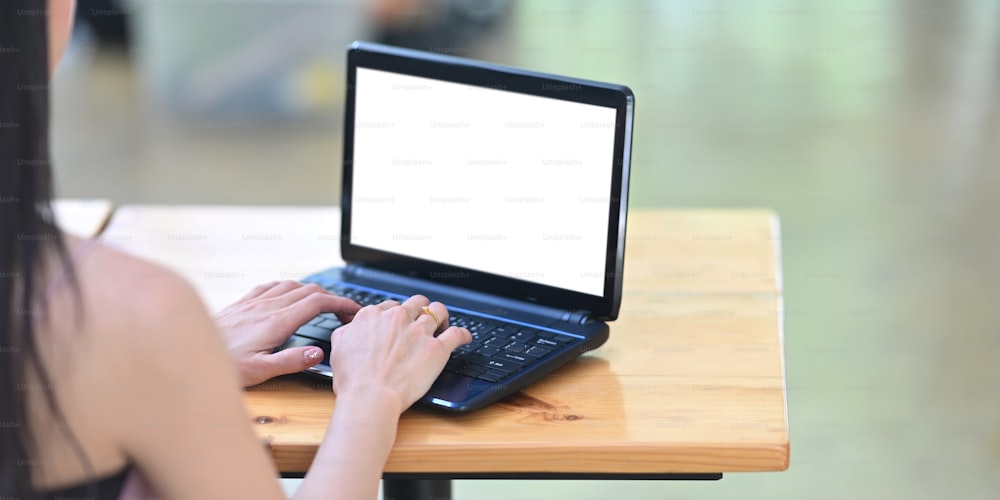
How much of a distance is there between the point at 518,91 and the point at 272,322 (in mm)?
315

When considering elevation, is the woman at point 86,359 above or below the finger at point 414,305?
above

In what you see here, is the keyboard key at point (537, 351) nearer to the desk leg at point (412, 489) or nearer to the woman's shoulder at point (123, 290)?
the desk leg at point (412, 489)

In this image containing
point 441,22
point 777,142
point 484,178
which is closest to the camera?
point 484,178

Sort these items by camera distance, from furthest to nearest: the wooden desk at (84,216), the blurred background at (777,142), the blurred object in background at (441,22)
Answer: the blurred object in background at (441,22), the blurred background at (777,142), the wooden desk at (84,216)

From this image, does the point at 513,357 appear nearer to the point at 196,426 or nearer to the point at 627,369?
the point at 627,369

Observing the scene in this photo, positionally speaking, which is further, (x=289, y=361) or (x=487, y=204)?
(x=487, y=204)

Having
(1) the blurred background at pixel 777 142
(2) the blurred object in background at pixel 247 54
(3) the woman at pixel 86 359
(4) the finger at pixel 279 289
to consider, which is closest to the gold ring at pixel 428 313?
(4) the finger at pixel 279 289

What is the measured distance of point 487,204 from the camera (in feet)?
3.69

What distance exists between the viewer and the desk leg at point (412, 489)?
1163mm

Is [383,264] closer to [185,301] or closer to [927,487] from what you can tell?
[185,301]

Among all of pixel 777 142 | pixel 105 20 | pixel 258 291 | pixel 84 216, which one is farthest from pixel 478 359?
pixel 105 20

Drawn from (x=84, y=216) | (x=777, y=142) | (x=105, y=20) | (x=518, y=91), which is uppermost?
(x=518, y=91)

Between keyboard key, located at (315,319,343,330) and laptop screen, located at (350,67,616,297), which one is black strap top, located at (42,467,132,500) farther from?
laptop screen, located at (350,67,616,297)

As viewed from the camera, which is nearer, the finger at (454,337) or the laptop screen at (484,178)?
the finger at (454,337)
